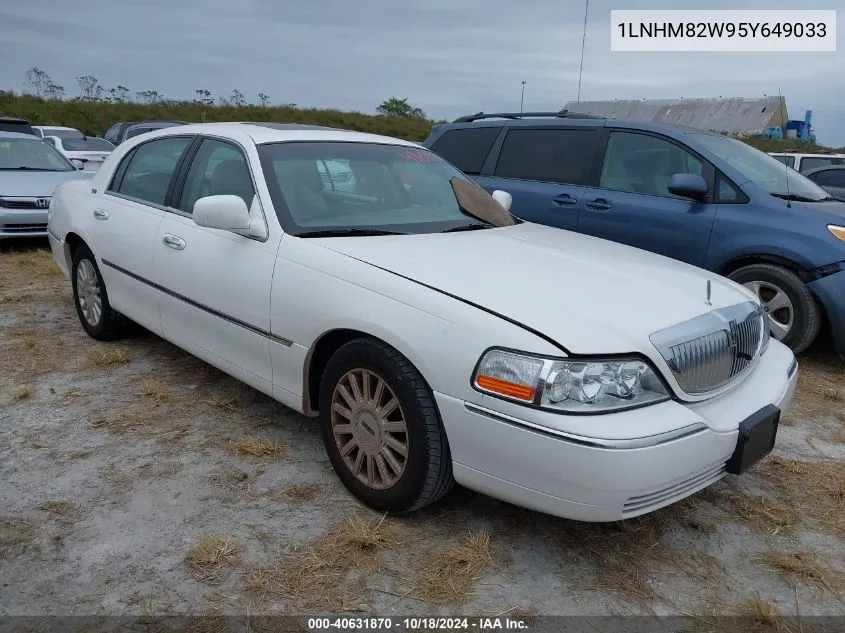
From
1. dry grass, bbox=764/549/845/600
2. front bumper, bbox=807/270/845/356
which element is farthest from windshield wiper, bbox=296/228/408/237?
front bumper, bbox=807/270/845/356

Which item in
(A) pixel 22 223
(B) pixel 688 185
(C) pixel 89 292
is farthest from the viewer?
(A) pixel 22 223

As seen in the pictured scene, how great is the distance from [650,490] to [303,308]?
4.99ft

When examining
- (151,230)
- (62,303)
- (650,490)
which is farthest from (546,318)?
(62,303)

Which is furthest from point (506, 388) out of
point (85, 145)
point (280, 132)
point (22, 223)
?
point (85, 145)

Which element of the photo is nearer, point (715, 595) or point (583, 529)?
point (715, 595)

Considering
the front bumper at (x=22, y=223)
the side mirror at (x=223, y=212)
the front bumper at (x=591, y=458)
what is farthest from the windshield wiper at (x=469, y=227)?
the front bumper at (x=22, y=223)

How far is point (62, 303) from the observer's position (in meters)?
6.05

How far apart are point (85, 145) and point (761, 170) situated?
1419 cm

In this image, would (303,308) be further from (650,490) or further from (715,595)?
(715,595)

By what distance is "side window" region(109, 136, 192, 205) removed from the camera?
4141mm

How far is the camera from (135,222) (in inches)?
164

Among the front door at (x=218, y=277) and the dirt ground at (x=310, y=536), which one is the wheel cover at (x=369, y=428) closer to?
the dirt ground at (x=310, y=536)

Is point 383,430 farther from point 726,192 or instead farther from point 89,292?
point 726,192

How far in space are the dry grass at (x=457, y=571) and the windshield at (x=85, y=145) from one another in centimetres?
1489
